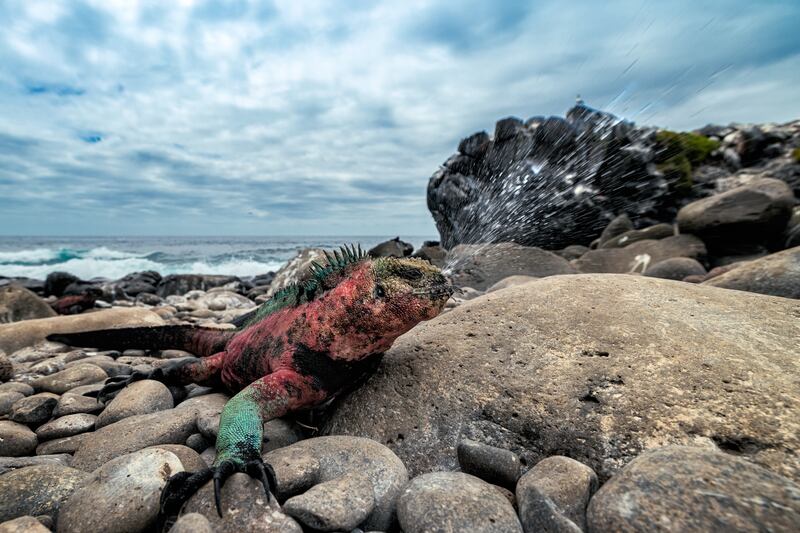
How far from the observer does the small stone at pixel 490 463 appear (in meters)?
2.05

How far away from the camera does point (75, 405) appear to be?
3.25m

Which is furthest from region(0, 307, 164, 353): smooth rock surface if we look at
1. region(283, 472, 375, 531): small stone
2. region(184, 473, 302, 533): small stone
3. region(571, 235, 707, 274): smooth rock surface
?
region(571, 235, 707, 274): smooth rock surface

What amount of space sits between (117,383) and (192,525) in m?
2.60

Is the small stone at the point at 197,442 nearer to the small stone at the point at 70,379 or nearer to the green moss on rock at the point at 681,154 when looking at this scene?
the small stone at the point at 70,379

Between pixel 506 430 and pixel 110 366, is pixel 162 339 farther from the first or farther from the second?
pixel 506 430

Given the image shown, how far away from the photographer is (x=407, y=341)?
131 inches

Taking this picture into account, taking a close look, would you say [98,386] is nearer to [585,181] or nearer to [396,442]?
[396,442]

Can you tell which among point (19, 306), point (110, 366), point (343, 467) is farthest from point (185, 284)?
point (343, 467)


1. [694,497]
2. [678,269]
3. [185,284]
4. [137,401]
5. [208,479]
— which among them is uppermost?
[678,269]

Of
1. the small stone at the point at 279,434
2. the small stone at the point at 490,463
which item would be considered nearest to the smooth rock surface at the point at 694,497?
the small stone at the point at 490,463

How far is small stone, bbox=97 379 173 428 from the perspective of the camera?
3.01m

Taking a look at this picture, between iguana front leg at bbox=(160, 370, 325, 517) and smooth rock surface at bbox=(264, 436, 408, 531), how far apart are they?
11 cm

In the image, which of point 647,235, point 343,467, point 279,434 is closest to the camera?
point 343,467

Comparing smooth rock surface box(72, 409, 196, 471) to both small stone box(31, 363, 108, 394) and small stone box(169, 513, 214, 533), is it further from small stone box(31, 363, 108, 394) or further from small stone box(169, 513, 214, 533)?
small stone box(31, 363, 108, 394)
